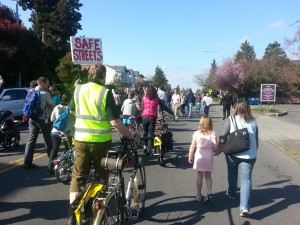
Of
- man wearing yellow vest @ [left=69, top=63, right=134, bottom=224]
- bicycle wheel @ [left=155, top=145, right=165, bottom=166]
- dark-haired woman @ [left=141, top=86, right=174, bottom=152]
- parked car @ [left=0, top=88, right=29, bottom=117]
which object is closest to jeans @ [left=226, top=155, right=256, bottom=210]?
man wearing yellow vest @ [left=69, top=63, right=134, bottom=224]

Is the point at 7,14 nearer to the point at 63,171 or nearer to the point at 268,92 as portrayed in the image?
the point at 268,92

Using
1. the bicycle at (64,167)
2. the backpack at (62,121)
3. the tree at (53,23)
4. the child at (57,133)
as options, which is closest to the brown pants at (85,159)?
the bicycle at (64,167)

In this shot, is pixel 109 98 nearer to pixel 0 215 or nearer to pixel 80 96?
pixel 80 96

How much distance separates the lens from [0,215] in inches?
208

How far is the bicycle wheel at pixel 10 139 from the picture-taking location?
10594 millimetres

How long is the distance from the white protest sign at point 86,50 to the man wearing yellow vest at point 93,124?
7.68 meters

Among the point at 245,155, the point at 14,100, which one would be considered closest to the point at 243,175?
the point at 245,155

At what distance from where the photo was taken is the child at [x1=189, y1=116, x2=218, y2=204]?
235 inches

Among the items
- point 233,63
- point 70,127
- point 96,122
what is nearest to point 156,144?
point 70,127

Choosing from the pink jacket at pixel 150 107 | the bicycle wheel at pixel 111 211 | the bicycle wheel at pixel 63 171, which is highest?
the pink jacket at pixel 150 107

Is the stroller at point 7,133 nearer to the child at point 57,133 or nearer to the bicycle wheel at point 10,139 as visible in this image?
the bicycle wheel at point 10,139

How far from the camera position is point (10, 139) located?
35.5 ft

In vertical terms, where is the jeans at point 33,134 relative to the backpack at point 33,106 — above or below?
below

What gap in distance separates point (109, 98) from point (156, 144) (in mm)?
4276
